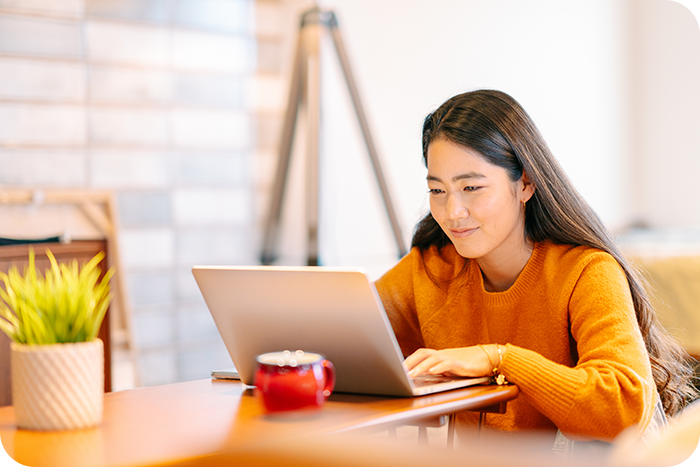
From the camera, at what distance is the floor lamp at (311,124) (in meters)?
2.73

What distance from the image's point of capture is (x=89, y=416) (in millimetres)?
825

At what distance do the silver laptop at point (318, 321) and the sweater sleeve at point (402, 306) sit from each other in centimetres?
42

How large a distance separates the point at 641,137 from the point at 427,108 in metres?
1.82

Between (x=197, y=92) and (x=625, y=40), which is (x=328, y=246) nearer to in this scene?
(x=197, y=92)

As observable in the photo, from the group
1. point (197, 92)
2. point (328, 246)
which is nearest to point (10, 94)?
point (197, 92)

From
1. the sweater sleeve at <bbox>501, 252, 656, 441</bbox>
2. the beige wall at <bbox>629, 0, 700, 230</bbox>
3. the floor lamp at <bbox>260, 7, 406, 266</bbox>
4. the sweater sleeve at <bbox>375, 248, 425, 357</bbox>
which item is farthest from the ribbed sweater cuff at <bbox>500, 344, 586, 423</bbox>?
the beige wall at <bbox>629, 0, 700, 230</bbox>

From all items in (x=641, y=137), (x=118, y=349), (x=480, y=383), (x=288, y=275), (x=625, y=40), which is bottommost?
(x=118, y=349)

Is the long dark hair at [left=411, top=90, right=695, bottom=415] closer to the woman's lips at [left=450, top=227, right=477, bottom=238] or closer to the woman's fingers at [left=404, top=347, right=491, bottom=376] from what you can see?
the woman's lips at [left=450, top=227, right=477, bottom=238]

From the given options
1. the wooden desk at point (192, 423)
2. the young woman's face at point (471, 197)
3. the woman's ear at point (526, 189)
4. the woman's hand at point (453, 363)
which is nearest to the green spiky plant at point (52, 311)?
the wooden desk at point (192, 423)

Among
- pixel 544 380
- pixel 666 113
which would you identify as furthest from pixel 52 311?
pixel 666 113

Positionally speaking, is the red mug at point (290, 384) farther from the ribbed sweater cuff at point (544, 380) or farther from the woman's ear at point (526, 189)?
the woman's ear at point (526, 189)

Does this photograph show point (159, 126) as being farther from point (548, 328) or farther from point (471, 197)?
point (548, 328)

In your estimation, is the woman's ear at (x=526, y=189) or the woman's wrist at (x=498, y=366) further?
the woman's ear at (x=526, y=189)

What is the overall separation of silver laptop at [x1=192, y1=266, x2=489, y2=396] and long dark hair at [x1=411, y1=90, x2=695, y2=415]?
0.43m
